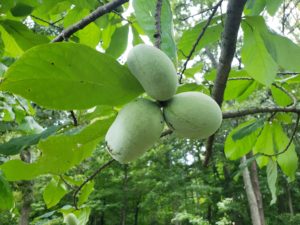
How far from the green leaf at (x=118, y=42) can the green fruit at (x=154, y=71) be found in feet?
2.10

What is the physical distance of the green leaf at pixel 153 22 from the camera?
62cm

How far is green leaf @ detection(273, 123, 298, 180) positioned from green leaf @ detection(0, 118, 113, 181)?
897 mm

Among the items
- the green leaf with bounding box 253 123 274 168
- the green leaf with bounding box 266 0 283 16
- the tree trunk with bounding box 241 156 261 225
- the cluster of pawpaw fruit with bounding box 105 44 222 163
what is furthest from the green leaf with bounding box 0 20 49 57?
the tree trunk with bounding box 241 156 261 225

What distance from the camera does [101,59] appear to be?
514mm

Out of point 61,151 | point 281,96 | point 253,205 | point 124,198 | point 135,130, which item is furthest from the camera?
point 124,198

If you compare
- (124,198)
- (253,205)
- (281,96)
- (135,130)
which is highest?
(124,198)

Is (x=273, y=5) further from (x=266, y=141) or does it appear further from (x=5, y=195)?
(x=5, y=195)

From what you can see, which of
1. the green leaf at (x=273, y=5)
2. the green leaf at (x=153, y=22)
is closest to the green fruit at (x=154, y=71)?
the green leaf at (x=153, y=22)

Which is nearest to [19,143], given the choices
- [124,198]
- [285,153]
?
[285,153]

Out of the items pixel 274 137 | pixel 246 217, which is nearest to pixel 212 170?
pixel 246 217

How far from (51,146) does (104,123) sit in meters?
0.09

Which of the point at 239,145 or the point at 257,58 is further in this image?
the point at 239,145

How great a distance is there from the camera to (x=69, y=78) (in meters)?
0.52

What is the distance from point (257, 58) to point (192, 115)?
390 millimetres
